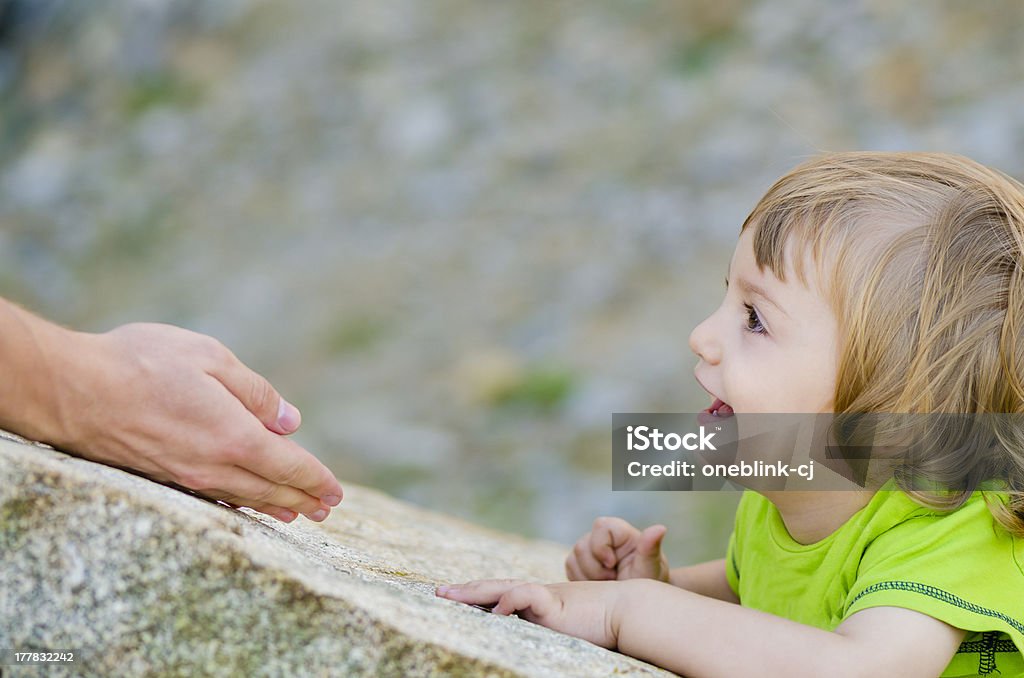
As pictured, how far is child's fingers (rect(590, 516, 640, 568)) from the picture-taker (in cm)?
199

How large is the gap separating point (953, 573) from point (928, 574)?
4cm

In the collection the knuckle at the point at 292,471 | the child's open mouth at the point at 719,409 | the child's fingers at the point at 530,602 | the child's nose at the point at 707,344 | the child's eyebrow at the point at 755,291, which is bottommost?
the child's fingers at the point at 530,602

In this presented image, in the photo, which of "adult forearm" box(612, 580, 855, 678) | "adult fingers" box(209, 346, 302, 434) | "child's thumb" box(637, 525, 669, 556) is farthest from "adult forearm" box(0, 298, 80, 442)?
"child's thumb" box(637, 525, 669, 556)

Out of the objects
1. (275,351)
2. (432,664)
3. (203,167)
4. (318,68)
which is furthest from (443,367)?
(432,664)

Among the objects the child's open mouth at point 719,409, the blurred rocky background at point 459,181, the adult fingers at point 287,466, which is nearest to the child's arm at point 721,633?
the adult fingers at point 287,466

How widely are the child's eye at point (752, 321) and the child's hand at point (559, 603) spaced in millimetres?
409

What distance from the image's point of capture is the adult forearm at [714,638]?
1.33 meters

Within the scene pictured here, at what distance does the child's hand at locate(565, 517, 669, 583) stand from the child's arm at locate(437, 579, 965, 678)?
20.9 inches

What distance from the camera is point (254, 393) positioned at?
1.38 meters

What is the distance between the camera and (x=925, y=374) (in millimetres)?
1483

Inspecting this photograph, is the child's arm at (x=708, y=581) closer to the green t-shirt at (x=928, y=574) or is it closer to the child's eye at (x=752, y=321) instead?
the green t-shirt at (x=928, y=574)

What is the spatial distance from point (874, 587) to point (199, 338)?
0.89 metres

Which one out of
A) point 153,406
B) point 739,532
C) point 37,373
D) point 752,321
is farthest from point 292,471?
point 739,532

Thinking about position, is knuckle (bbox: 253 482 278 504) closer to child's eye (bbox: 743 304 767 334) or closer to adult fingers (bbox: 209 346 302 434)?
adult fingers (bbox: 209 346 302 434)
